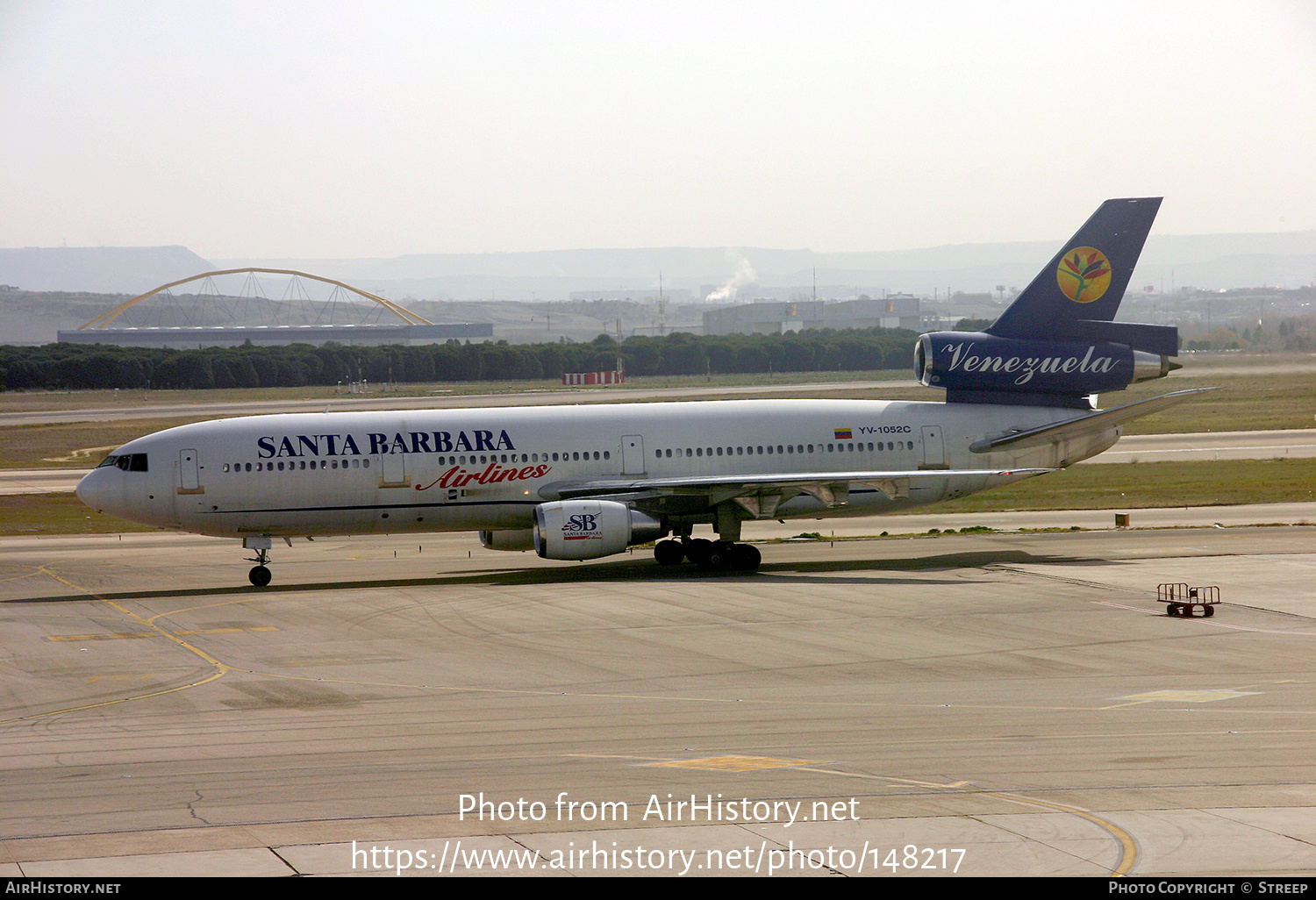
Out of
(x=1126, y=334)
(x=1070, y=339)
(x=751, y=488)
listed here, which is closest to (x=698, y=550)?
(x=751, y=488)

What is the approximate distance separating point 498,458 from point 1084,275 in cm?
2001

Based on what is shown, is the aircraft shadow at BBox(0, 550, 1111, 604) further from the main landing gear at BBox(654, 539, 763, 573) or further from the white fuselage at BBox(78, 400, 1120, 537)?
the white fuselage at BBox(78, 400, 1120, 537)

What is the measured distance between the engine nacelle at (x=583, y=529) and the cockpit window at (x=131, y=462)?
38.3 ft

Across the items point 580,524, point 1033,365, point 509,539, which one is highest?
point 1033,365

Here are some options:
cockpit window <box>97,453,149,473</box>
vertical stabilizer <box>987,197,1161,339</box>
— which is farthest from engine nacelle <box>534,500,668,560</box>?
vertical stabilizer <box>987,197,1161,339</box>

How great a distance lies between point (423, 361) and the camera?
14625 centimetres

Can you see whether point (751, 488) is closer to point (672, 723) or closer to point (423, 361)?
point (672, 723)

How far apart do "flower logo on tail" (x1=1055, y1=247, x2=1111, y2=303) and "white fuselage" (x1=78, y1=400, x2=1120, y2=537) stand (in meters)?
4.18

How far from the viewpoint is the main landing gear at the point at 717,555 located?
36.0 m

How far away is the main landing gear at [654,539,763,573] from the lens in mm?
36000

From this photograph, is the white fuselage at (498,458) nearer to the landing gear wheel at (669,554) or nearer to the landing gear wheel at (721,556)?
the landing gear wheel at (721,556)
